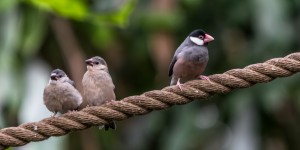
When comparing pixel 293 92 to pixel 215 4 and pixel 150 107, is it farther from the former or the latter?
pixel 150 107

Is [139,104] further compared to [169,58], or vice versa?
[169,58]

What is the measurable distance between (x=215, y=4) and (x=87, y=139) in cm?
219

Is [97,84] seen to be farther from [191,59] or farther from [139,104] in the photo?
[139,104]

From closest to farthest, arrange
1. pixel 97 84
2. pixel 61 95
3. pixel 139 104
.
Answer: pixel 139 104, pixel 61 95, pixel 97 84

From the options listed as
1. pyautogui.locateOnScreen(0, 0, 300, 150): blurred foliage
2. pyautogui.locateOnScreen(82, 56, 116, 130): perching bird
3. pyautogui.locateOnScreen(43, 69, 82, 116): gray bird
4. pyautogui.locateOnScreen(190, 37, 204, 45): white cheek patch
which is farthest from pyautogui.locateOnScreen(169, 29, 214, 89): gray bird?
pyautogui.locateOnScreen(0, 0, 300, 150): blurred foliage

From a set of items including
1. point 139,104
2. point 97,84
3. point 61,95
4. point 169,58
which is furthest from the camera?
point 169,58

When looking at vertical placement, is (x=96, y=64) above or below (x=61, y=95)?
above

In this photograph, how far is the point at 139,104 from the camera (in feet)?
18.1

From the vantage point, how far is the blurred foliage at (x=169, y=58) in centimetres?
1001

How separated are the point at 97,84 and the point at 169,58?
167 inches

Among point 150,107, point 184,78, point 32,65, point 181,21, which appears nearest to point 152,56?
point 181,21

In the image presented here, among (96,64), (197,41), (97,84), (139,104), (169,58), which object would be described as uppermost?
(169,58)

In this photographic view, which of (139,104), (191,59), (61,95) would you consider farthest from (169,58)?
(139,104)

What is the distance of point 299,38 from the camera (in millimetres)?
11141
